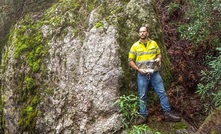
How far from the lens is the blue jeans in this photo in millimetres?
6379

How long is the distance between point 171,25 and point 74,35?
10.5ft

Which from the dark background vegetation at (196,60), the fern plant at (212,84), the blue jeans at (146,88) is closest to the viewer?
the fern plant at (212,84)

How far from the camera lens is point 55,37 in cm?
804

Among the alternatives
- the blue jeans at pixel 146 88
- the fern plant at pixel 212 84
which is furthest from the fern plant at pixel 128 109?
the fern plant at pixel 212 84

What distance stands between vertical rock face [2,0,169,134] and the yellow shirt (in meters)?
0.65

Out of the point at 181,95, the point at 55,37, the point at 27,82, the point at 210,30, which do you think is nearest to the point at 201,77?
the point at 181,95

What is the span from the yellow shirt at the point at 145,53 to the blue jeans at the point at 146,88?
0.23 metres

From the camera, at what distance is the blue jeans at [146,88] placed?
6.38m

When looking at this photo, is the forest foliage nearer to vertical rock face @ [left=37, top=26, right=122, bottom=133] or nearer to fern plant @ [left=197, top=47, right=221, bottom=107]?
fern plant @ [left=197, top=47, right=221, bottom=107]

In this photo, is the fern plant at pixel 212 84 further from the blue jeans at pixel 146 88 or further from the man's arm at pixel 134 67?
the man's arm at pixel 134 67

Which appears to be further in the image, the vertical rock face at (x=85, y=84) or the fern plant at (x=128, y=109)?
the vertical rock face at (x=85, y=84)

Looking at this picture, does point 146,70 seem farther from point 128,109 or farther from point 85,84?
point 85,84

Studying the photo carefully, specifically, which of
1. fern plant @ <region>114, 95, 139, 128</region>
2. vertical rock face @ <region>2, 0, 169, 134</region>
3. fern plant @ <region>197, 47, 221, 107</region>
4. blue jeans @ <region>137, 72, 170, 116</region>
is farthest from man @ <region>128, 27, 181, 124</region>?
fern plant @ <region>197, 47, 221, 107</region>

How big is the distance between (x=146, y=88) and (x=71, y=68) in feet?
6.67
